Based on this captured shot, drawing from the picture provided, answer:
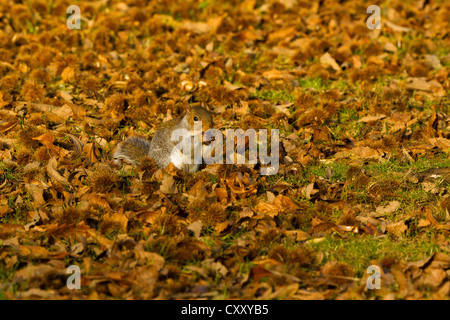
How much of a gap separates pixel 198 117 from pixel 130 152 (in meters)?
0.68

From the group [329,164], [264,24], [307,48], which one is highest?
[264,24]

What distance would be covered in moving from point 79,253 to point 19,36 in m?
4.77

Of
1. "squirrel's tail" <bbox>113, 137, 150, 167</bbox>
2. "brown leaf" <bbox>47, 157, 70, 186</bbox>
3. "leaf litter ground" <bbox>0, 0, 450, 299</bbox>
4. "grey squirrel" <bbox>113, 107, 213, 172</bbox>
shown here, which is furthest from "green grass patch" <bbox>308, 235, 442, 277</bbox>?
"brown leaf" <bbox>47, 157, 70, 186</bbox>

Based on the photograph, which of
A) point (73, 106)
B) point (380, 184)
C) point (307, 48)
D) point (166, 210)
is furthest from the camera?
point (307, 48)

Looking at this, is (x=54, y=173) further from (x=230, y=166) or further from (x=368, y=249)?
(x=368, y=249)

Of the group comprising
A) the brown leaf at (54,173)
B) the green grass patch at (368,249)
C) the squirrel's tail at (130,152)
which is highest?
the squirrel's tail at (130,152)

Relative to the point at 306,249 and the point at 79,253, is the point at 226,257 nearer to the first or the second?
the point at 306,249

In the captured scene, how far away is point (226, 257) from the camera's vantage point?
11.5ft

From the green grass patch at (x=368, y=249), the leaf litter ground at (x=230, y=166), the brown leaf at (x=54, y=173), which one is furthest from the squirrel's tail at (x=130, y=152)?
the green grass patch at (x=368, y=249)

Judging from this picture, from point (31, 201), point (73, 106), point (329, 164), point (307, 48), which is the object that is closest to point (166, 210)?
point (31, 201)

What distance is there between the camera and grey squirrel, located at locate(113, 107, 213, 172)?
467 cm

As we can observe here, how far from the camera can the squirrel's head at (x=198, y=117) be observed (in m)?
4.66

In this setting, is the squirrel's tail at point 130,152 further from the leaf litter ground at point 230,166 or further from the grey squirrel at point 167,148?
the leaf litter ground at point 230,166

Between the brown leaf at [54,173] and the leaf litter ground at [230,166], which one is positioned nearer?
the leaf litter ground at [230,166]
